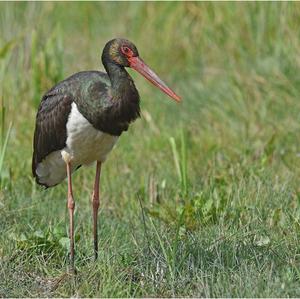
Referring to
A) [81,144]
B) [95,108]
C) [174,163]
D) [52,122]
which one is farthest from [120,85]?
[174,163]

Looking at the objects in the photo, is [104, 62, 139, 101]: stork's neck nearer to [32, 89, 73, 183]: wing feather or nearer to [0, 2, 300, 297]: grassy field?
[32, 89, 73, 183]: wing feather

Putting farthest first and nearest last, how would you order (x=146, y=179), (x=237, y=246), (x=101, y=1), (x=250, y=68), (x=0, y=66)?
(x=101, y=1)
(x=250, y=68)
(x=0, y=66)
(x=146, y=179)
(x=237, y=246)

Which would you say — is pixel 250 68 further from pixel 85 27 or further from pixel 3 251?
pixel 3 251

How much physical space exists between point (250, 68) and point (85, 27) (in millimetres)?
2642

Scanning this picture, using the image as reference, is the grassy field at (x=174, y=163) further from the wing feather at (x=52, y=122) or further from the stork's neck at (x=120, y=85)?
the stork's neck at (x=120, y=85)

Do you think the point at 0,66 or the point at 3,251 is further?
the point at 0,66

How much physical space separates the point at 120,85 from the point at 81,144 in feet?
1.40

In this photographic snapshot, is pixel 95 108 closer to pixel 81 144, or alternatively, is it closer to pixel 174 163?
pixel 81 144

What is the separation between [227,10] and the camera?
8539mm

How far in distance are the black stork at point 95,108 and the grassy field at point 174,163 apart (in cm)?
34

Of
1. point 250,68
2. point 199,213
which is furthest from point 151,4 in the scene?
point 199,213

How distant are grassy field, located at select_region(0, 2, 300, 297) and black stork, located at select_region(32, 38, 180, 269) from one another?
1.11ft

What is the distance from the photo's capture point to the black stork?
16.2ft

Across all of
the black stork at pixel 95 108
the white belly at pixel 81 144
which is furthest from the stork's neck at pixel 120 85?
the white belly at pixel 81 144
